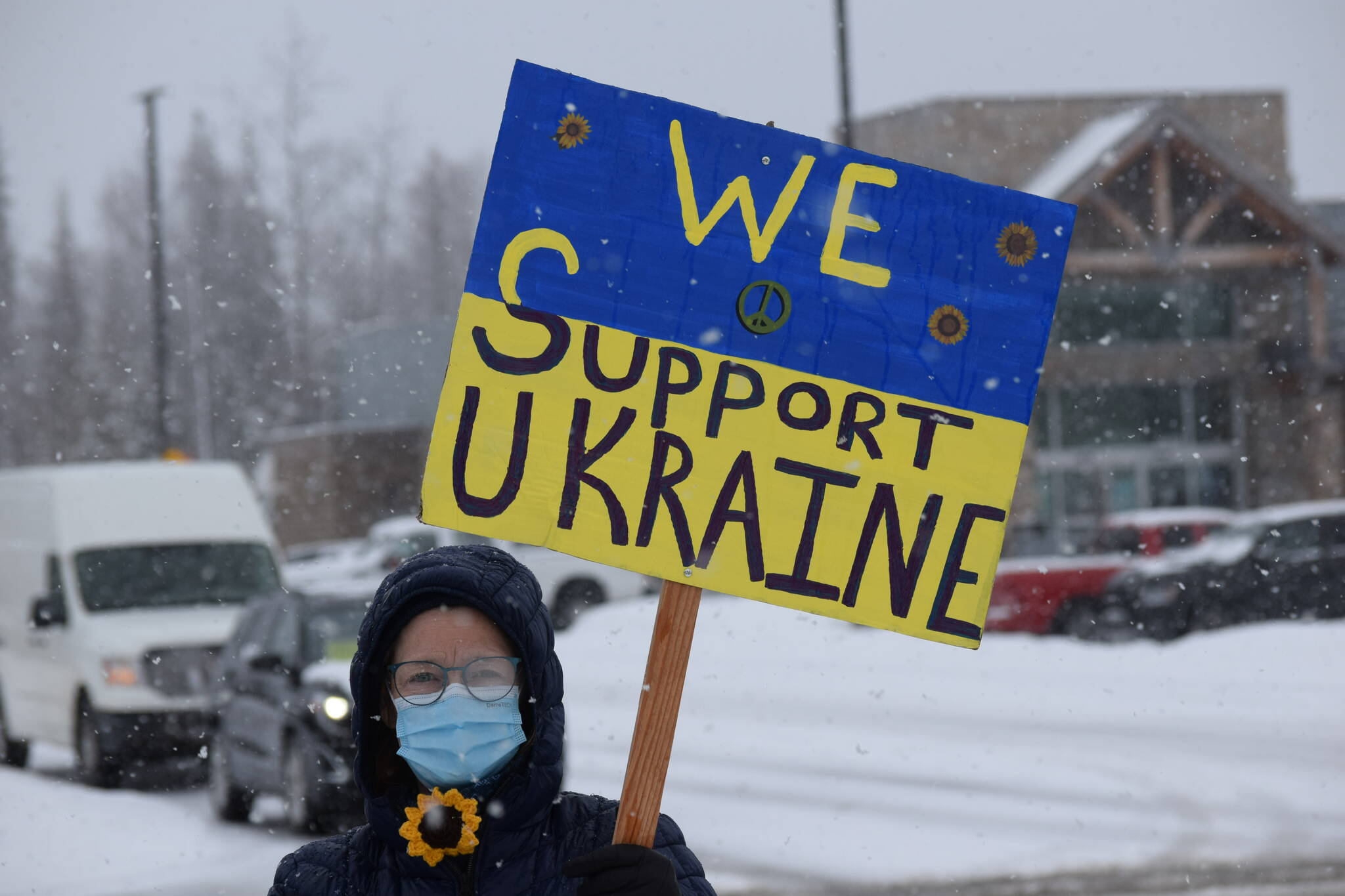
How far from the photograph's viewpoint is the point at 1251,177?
28.8 meters

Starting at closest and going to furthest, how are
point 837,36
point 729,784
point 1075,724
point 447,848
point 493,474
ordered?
point 447,848 < point 493,474 < point 729,784 < point 1075,724 < point 837,36

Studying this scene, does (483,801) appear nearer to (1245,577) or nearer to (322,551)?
(1245,577)

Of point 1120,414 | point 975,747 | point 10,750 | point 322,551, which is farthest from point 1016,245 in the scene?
point 322,551

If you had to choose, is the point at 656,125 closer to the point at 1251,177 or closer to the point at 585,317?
the point at 585,317

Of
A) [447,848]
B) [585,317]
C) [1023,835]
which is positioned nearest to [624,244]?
[585,317]

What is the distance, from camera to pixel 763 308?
8.75 feet

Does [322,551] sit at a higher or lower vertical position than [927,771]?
lower

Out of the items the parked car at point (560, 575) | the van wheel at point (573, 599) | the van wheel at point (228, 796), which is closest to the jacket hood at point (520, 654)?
the van wheel at point (228, 796)

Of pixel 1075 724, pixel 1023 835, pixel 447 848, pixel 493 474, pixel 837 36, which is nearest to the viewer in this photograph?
pixel 447 848

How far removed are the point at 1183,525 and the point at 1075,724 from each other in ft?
25.6

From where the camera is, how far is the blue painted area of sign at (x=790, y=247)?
8.66 feet

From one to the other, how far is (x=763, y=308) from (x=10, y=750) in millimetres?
12427

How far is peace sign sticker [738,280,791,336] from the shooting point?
104 inches

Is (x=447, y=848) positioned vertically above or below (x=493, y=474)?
below
